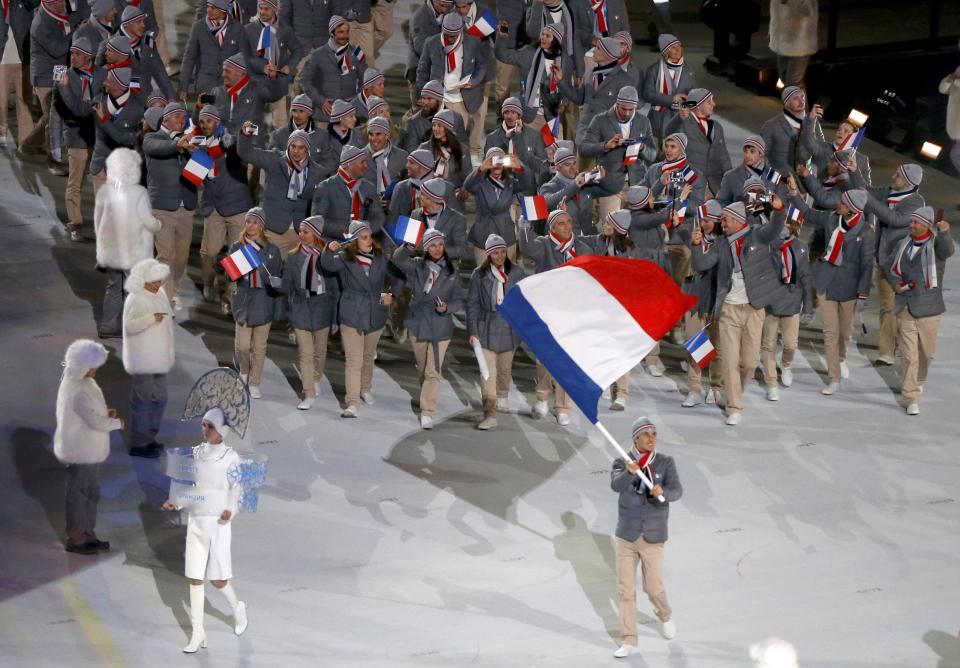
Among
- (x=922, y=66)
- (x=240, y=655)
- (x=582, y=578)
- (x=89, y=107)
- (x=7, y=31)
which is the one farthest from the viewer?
(x=922, y=66)

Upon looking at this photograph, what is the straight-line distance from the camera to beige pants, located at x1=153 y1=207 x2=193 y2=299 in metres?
19.3

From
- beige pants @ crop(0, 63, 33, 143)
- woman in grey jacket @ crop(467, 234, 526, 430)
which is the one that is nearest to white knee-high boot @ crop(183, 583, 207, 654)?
woman in grey jacket @ crop(467, 234, 526, 430)

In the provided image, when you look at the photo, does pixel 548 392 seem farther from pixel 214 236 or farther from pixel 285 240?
pixel 214 236

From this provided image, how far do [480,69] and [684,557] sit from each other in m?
7.95

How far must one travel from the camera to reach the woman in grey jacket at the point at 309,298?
57.9ft

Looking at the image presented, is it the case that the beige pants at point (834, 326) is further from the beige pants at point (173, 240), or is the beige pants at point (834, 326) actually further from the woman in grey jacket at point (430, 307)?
the beige pants at point (173, 240)

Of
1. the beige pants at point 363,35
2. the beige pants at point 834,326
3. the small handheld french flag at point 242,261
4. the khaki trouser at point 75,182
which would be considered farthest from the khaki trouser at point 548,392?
the beige pants at point 363,35

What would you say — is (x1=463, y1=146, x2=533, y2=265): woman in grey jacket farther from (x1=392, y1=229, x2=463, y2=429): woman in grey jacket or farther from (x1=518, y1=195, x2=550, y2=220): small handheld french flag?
(x1=392, y1=229, x2=463, y2=429): woman in grey jacket

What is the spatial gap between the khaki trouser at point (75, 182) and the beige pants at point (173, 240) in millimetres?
1886

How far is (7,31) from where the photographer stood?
23.0 m

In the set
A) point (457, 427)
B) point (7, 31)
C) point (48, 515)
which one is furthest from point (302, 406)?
point (7, 31)

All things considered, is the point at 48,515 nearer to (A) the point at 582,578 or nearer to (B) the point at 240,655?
(B) the point at 240,655

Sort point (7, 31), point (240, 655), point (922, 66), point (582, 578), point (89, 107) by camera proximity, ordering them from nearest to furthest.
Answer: point (240, 655) < point (582, 578) < point (89, 107) < point (7, 31) < point (922, 66)

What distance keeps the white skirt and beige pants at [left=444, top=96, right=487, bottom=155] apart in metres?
8.83
